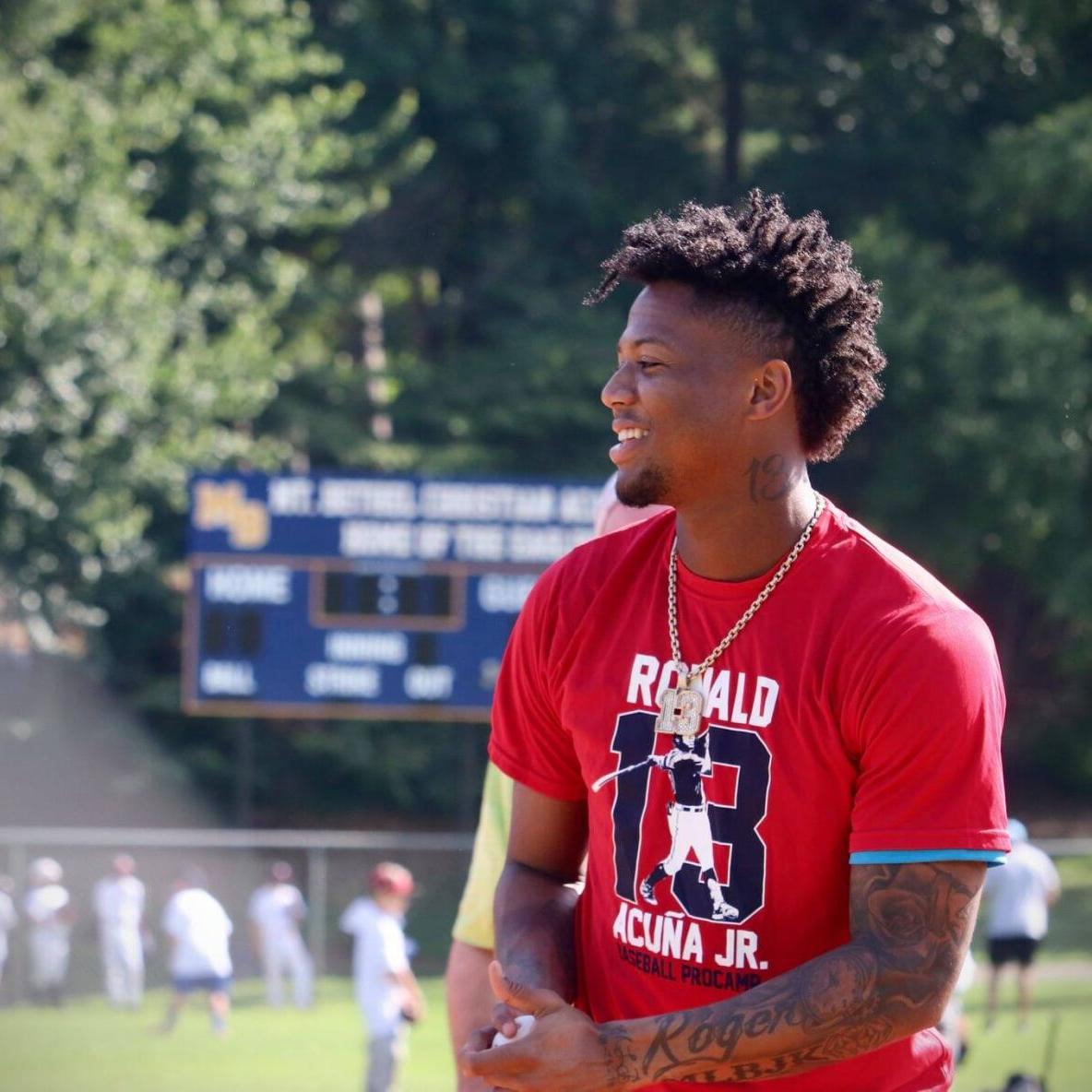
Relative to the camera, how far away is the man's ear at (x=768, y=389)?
2289mm

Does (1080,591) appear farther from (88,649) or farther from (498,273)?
(88,649)

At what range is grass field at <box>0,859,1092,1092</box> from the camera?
11.4 metres

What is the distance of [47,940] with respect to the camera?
46.3 feet

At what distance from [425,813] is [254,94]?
345 inches

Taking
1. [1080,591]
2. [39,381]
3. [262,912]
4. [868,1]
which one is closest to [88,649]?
[39,381]

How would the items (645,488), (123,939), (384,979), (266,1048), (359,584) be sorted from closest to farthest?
(645,488) < (384,979) < (266,1048) < (123,939) < (359,584)

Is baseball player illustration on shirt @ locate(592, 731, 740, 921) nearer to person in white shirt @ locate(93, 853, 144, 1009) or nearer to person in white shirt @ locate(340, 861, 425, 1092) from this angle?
person in white shirt @ locate(340, 861, 425, 1092)

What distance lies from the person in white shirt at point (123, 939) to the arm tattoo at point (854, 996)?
12.6m

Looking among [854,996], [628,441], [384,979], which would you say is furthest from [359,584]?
[854,996]

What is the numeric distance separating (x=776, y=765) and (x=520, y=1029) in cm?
44

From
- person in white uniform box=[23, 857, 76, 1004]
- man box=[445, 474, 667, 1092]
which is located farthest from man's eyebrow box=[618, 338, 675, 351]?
person in white uniform box=[23, 857, 76, 1004]

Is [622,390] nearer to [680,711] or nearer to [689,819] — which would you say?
[680,711]

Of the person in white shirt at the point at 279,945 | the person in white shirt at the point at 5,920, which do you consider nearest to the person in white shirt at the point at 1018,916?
the person in white shirt at the point at 279,945

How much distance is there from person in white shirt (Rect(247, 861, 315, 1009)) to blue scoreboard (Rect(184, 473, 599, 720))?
1512mm
